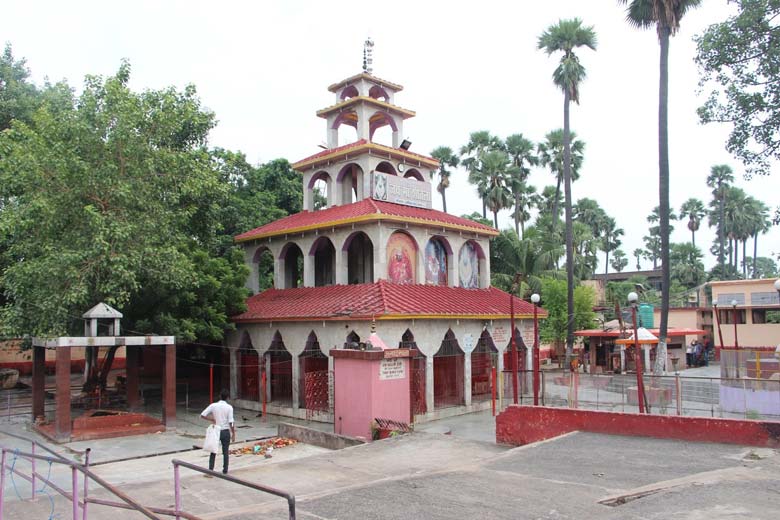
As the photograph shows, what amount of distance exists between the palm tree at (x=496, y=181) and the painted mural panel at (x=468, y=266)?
66.4 ft

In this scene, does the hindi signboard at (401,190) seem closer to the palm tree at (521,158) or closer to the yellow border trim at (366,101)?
the yellow border trim at (366,101)

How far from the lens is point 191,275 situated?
21.6 m

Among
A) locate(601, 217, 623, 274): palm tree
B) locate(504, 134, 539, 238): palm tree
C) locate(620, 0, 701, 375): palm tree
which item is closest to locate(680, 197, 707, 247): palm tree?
locate(601, 217, 623, 274): palm tree

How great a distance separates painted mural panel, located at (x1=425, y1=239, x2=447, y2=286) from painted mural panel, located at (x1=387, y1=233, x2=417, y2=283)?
88cm

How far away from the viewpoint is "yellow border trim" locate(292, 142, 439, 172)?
25.7m

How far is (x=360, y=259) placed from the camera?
86.9 ft

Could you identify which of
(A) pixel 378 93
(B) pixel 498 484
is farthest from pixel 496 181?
(B) pixel 498 484

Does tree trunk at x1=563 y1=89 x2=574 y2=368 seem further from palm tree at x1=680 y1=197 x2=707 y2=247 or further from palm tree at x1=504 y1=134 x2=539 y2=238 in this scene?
palm tree at x1=680 y1=197 x2=707 y2=247

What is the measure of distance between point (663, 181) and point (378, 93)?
13.1 metres

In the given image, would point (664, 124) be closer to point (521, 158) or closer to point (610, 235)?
point (521, 158)

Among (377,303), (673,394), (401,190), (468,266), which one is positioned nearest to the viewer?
(673,394)

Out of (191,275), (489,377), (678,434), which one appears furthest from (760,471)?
(191,275)

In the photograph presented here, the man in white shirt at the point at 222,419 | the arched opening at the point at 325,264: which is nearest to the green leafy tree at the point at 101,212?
the arched opening at the point at 325,264

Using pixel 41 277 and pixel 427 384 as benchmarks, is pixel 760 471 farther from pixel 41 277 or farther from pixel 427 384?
pixel 41 277
